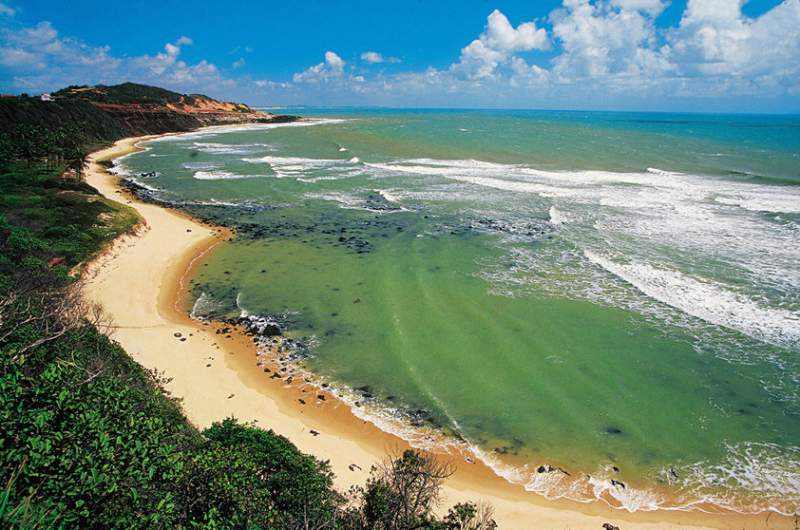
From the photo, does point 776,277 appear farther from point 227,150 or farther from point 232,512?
point 227,150

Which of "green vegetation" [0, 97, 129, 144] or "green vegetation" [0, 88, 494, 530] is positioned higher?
"green vegetation" [0, 97, 129, 144]

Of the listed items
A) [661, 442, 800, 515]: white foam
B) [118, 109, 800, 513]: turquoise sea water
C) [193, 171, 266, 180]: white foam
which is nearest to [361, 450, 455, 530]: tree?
[118, 109, 800, 513]: turquoise sea water

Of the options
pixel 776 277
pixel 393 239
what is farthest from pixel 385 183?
pixel 776 277

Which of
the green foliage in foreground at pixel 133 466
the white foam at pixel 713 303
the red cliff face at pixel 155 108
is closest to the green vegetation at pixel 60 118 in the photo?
the red cliff face at pixel 155 108

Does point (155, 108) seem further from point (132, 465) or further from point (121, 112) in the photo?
point (132, 465)

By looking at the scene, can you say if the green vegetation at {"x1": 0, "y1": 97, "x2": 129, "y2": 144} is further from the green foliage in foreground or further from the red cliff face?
the green foliage in foreground

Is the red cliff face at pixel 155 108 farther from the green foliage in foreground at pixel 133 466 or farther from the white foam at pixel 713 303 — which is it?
the white foam at pixel 713 303
